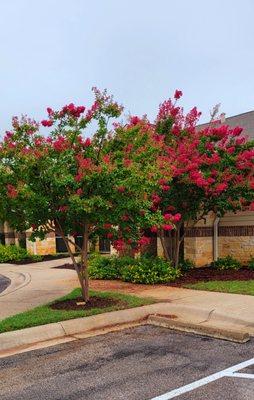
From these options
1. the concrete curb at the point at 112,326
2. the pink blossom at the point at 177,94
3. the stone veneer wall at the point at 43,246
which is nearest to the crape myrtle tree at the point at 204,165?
the pink blossom at the point at 177,94

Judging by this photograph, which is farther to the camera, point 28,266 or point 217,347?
point 28,266

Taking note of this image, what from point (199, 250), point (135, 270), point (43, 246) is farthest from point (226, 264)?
point (43, 246)

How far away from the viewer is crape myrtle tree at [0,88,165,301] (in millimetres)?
8797

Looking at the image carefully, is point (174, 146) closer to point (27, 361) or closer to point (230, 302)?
point (230, 302)

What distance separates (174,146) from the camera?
1355cm

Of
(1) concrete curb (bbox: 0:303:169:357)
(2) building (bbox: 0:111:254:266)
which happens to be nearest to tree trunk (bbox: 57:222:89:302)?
(1) concrete curb (bbox: 0:303:169:357)

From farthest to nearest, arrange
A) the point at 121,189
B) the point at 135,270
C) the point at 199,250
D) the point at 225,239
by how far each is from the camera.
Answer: the point at 225,239
the point at 199,250
the point at 135,270
the point at 121,189

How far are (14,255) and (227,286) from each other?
529 inches

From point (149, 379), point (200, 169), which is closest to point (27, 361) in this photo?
point (149, 379)

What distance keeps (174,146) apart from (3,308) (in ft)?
20.6

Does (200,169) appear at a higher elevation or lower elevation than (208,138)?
lower

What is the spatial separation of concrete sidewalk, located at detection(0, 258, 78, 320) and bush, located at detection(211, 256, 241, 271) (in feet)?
14.7

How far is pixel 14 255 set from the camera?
75.4ft

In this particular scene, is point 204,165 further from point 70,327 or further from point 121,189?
point 70,327
